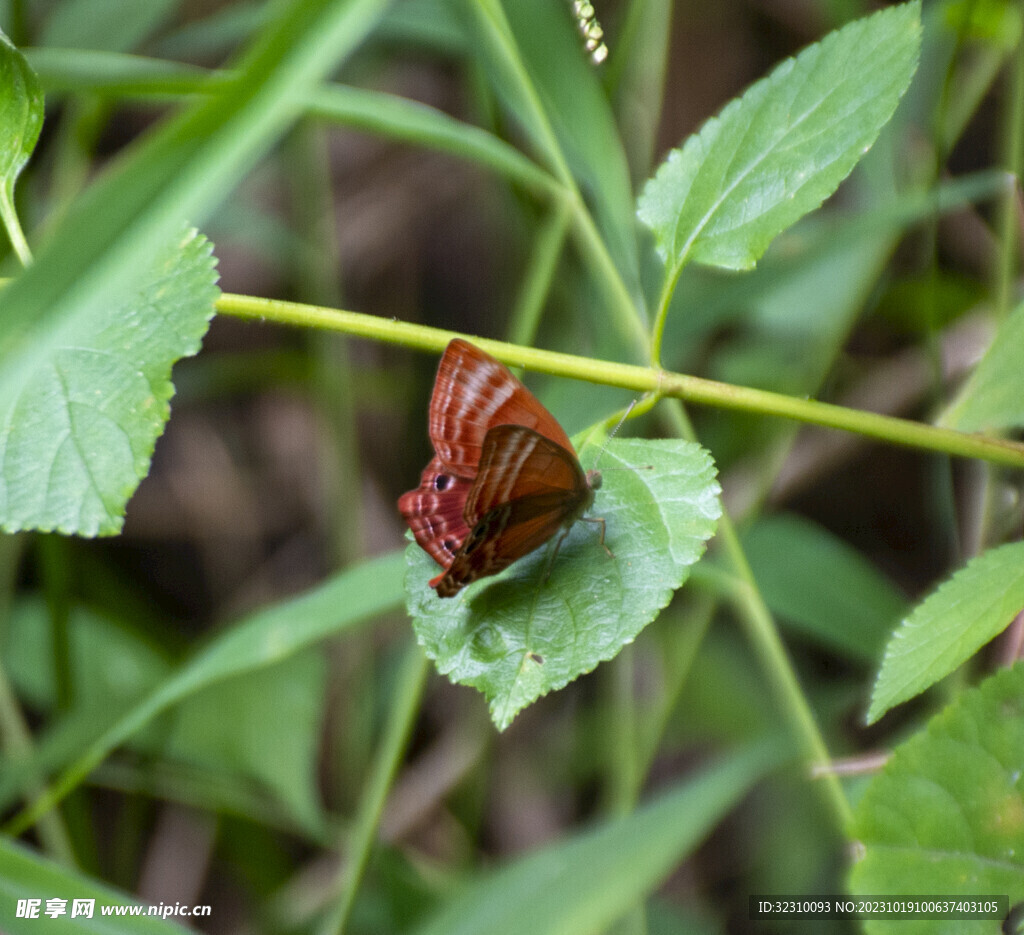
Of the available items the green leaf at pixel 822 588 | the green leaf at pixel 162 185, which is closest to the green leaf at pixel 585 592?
the green leaf at pixel 162 185

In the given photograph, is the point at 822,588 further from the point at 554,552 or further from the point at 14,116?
the point at 14,116

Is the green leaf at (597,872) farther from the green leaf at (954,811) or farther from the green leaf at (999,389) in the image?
the green leaf at (999,389)

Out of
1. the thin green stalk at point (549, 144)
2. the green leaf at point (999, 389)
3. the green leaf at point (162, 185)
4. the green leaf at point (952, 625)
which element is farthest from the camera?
the thin green stalk at point (549, 144)

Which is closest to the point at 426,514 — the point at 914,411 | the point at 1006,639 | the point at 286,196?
the point at 1006,639

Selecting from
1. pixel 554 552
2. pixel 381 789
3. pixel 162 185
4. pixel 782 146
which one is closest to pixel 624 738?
pixel 381 789

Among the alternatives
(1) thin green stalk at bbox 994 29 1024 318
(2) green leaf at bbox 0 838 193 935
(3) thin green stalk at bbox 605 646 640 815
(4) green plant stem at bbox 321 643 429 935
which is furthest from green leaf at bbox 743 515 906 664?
(2) green leaf at bbox 0 838 193 935

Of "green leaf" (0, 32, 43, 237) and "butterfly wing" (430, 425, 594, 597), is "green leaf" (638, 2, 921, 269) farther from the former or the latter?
"green leaf" (0, 32, 43, 237)
